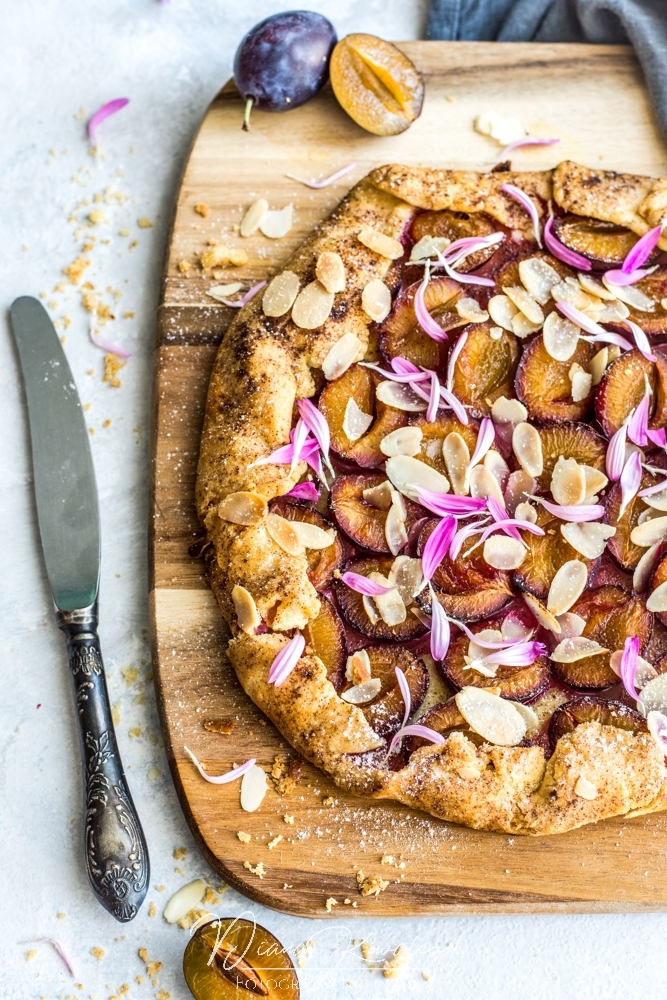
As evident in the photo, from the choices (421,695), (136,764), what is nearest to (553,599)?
(421,695)

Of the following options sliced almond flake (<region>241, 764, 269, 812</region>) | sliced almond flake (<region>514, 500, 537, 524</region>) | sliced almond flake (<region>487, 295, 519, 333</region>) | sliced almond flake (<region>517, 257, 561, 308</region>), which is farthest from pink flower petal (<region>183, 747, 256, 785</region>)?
sliced almond flake (<region>517, 257, 561, 308</region>)

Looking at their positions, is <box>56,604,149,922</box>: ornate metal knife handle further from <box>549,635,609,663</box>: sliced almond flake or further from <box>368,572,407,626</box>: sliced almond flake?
<box>549,635,609,663</box>: sliced almond flake

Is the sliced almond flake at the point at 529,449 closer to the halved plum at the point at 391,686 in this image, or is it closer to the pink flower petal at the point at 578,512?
the pink flower petal at the point at 578,512

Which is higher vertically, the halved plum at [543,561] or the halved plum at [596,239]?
the halved plum at [596,239]

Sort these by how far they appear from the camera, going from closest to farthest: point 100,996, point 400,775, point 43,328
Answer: point 400,775, point 100,996, point 43,328

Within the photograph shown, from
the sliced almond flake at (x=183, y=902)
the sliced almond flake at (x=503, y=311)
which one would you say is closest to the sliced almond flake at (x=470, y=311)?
the sliced almond flake at (x=503, y=311)

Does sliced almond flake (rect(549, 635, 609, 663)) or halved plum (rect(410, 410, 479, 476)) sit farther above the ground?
halved plum (rect(410, 410, 479, 476))

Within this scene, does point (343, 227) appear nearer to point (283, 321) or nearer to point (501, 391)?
point (283, 321)
